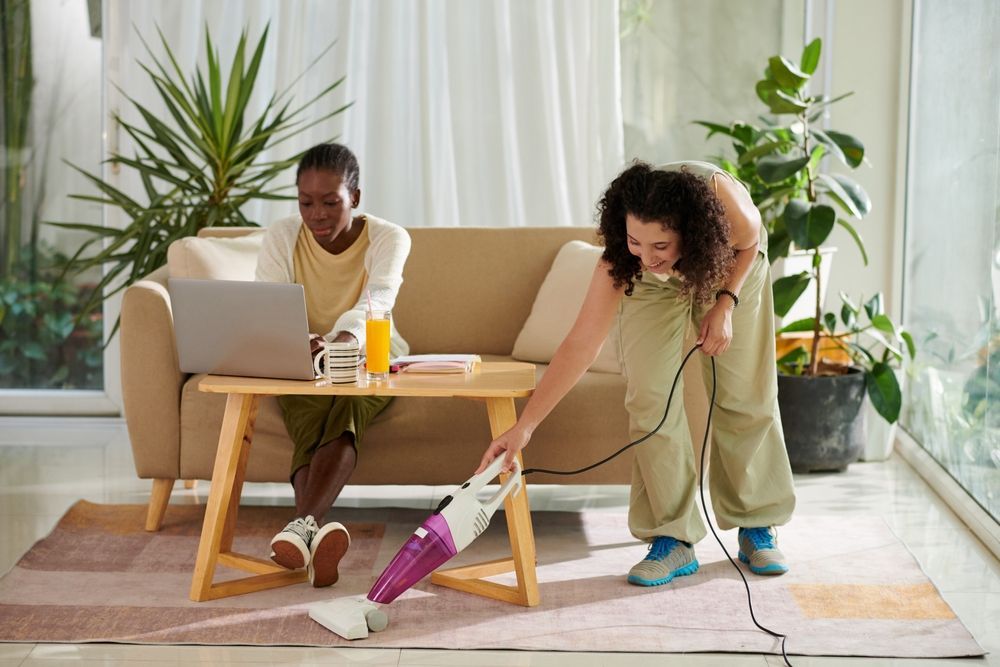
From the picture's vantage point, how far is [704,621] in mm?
2635

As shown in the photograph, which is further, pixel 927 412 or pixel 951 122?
pixel 927 412

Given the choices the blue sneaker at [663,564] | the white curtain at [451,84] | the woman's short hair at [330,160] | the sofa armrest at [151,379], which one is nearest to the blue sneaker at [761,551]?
the blue sneaker at [663,564]

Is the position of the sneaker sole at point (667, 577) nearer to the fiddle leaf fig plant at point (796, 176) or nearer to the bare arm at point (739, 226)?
the bare arm at point (739, 226)

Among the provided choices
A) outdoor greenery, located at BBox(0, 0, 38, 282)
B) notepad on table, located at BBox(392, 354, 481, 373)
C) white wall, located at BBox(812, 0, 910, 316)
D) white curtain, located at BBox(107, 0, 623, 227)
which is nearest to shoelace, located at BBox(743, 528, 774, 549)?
notepad on table, located at BBox(392, 354, 481, 373)

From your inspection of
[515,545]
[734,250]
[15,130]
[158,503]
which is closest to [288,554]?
[515,545]

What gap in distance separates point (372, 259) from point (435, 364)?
21.9 inches

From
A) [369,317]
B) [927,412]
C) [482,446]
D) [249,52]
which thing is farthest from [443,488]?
[249,52]

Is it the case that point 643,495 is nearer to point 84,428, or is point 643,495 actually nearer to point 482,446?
point 482,446

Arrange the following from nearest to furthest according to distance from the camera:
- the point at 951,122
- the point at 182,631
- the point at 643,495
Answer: the point at 182,631, the point at 643,495, the point at 951,122

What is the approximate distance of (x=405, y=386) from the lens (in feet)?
8.41

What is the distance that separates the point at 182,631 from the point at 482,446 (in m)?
1.00

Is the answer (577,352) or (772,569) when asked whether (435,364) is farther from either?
(772,569)

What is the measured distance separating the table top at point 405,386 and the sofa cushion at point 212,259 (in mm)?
828

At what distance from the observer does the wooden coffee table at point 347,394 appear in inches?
→ 102
